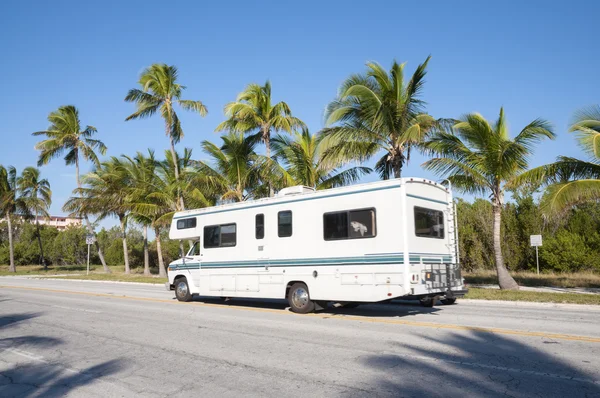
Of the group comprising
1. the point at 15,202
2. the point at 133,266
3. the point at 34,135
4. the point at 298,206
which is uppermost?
the point at 34,135

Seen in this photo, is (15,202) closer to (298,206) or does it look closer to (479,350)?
(298,206)

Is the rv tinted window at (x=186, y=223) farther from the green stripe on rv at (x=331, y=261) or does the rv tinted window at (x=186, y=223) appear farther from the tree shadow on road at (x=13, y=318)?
the tree shadow on road at (x=13, y=318)

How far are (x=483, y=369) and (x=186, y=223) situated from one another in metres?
11.8

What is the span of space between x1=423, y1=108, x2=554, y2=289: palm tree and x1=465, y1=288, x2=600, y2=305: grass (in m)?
1.96

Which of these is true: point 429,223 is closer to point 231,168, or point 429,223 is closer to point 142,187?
point 231,168

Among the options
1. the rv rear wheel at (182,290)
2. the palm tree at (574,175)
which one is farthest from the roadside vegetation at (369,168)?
the rv rear wheel at (182,290)

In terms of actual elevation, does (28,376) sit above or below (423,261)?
below

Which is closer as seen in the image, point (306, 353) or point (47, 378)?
point (47, 378)

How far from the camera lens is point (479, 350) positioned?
7527 millimetres

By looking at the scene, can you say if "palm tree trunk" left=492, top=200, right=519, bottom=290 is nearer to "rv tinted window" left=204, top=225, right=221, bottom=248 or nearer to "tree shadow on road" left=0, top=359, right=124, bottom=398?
"rv tinted window" left=204, top=225, right=221, bottom=248

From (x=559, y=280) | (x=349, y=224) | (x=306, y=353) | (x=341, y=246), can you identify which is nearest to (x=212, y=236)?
(x=341, y=246)

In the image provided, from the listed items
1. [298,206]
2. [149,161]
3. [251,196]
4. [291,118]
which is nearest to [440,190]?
[298,206]

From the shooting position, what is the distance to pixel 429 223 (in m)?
12.0

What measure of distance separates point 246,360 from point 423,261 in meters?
5.62
